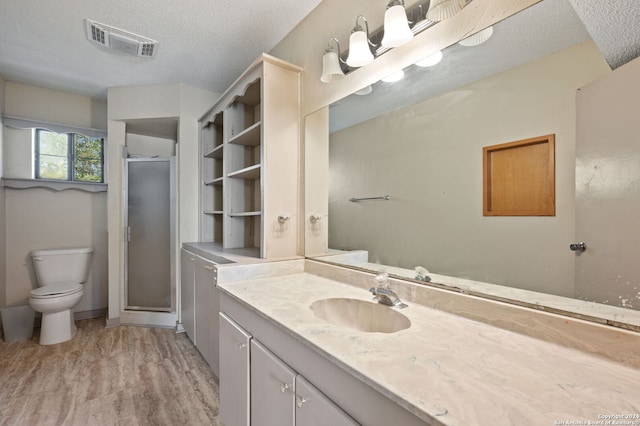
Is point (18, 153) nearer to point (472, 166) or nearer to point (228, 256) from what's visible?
point (228, 256)

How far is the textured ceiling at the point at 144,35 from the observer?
5.98 ft

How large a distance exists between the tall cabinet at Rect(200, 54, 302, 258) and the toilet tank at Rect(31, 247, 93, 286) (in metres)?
1.82

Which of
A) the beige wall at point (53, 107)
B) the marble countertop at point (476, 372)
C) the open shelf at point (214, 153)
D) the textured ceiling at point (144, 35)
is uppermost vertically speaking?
the textured ceiling at point (144, 35)

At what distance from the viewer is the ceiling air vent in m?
2.02

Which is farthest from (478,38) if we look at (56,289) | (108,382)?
(56,289)

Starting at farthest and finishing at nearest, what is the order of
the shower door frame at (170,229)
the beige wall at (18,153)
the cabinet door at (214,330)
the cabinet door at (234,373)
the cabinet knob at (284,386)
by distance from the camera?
the shower door frame at (170,229) → the beige wall at (18,153) → the cabinet door at (214,330) → the cabinet door at (234,373) → the cabinet knob at (284,386)

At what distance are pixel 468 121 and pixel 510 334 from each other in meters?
0.77

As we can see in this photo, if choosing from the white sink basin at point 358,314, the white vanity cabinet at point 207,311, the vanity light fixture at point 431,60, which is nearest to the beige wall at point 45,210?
the white vanity cabinet at point 207,311

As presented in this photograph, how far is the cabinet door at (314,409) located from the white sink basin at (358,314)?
348 mm

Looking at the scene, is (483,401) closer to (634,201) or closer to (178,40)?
(634,201)

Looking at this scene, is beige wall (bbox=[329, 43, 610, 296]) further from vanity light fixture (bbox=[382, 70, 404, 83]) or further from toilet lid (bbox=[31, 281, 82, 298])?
toilet lid (bbox=[31, 281, 82, 298])

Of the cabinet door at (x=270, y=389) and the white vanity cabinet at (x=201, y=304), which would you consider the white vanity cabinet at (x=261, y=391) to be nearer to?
the cabinet door at (x=270, y=389)

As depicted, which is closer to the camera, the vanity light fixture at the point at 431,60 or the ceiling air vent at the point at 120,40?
the vanity light fixture at the point at 431,60

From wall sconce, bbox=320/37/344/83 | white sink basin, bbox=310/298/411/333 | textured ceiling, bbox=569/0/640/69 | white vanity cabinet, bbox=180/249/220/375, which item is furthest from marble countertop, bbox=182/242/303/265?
textured ceiling, bbox=569/0/640/69
